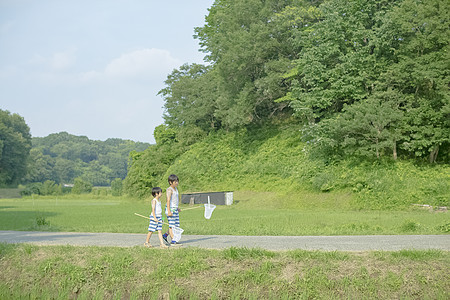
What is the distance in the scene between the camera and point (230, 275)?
9484 mm

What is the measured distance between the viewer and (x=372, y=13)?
3591cm

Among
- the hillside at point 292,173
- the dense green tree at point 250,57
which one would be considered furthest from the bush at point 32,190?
the dense green tree at point 250,57

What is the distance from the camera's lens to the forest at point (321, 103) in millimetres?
31344

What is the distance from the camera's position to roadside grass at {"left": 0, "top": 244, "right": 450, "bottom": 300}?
886 cm

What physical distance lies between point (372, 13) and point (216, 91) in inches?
888

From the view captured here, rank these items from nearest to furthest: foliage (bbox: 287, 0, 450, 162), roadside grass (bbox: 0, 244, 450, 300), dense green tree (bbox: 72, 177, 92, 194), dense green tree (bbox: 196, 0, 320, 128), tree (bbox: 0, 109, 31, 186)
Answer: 1. roadside grass (bbox: 0, 244, 450, 300)
2. foliage (bbox: 287, 0, 450, 162)
3. dense green tree (bbox: 196, 0, 320, 128)
4. dense green tree (bbox: 72, 177, 92, 194)
5. tree (bbox: 0, 109, 31, 186)

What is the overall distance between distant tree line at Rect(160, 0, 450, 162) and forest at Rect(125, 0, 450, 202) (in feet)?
0.27

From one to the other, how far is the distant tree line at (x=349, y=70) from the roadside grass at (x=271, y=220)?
547 cm

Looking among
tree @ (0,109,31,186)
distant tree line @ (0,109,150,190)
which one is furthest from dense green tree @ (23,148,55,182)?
tree @ (0,109,31,186)

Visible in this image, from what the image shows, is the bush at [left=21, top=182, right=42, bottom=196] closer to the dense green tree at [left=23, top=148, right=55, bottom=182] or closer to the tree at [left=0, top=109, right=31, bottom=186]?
the tree at [left=0, top=109, right=31, bottom=186]

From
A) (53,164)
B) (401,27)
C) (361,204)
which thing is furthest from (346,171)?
(53,164)

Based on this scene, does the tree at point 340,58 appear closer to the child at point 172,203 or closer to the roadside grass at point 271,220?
the roadside grass at point 271,220

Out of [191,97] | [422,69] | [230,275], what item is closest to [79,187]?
[191,97]

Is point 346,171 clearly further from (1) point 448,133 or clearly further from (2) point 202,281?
(2) point 202,281
